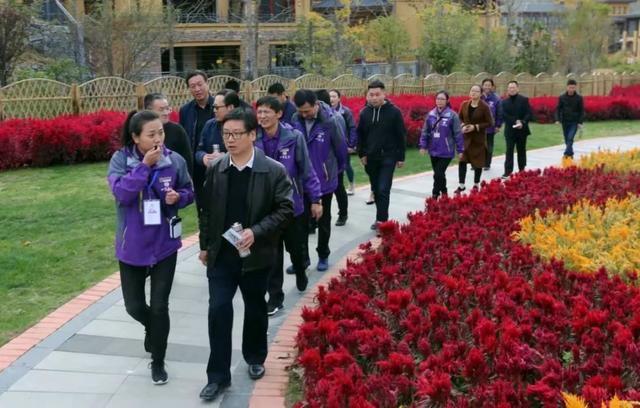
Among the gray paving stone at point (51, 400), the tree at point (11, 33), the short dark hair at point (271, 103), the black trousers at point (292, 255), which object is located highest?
the tree at point (11, 33)

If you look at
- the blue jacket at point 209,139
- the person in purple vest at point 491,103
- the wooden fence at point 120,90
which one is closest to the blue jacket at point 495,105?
the person in purple vest at point 491,103

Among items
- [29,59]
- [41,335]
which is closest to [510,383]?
[41,335]

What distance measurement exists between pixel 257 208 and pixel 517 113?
29.7 feet

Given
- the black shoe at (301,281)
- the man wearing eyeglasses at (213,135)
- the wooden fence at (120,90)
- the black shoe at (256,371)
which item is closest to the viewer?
the black shoe at (256,371)

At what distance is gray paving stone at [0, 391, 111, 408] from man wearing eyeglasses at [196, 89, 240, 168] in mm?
2244

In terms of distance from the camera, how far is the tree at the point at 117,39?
65.5ft

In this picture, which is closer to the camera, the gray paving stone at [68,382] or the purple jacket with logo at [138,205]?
→ the purple jacket with logo at [138,205]

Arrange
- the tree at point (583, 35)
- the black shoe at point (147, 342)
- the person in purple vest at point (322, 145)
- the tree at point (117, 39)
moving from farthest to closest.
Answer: the tree at point (583, 35) → the tree at point (117, 39) → the person in purple vest at point (322, 145) → the black shoe at point (147, 342)

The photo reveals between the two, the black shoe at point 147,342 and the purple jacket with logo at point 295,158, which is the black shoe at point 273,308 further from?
the black shoe at point 147,342

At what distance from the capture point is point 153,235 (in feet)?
14.2

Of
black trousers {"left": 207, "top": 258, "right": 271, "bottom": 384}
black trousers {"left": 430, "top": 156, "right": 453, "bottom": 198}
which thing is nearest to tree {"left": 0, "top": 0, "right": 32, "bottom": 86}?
black trousers {"left": 430, "top": 156, "right": 453, "bottom": 198}

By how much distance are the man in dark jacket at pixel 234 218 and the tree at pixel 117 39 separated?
669 inches

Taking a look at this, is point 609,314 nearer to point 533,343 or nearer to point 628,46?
point 533,343

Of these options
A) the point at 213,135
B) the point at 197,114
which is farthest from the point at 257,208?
the point at 197,114
